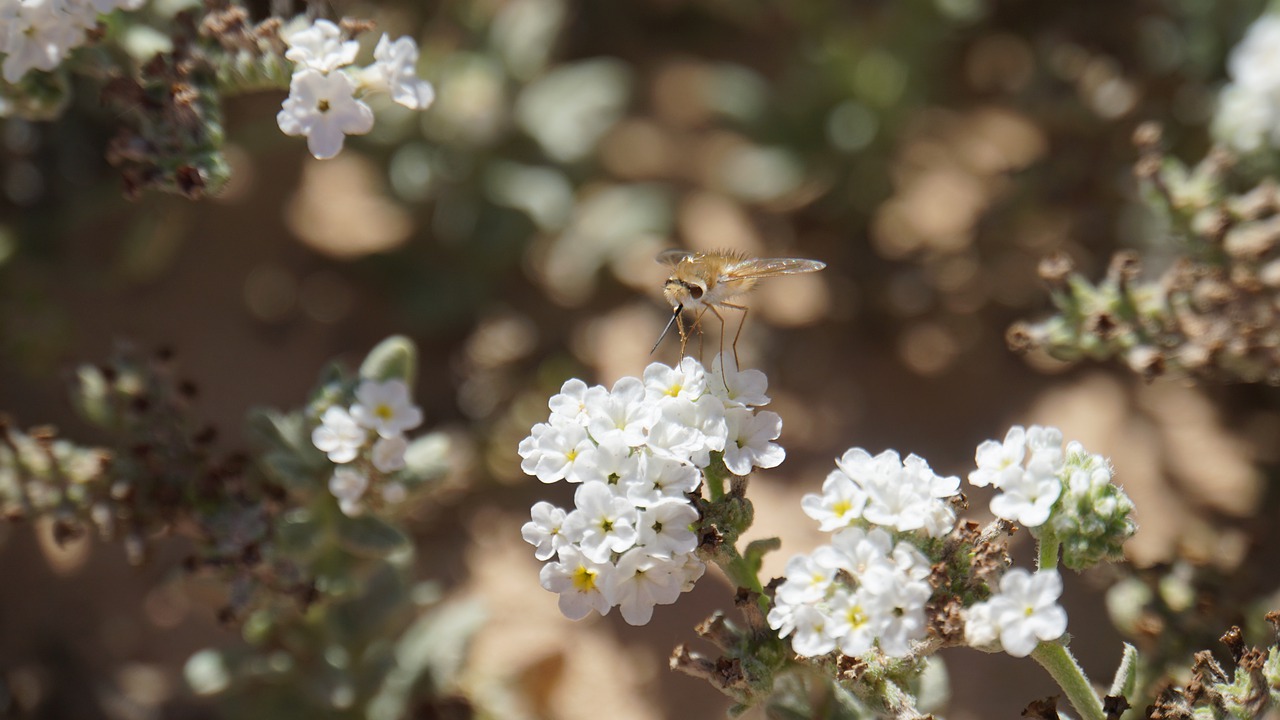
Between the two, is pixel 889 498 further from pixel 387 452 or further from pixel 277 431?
pixel 277 431

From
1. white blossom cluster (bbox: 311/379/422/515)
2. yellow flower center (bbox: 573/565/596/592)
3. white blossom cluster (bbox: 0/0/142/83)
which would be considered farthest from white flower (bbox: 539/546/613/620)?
white blossom cluster (bbox: 0/0/142/83)

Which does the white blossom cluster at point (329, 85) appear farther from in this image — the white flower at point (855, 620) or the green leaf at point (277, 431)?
the white flower at point (855, 620)

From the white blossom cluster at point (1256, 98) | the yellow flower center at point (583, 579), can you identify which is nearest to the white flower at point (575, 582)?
the yellow flower center at point (583, 579)

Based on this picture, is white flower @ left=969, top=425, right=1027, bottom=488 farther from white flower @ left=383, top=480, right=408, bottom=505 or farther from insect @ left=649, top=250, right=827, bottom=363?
white flower @ left=383, top=480, right=408, bottom=505

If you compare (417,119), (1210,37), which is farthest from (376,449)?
(1210,37)

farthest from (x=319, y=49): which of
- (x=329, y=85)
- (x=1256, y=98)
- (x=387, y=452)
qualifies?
(x=1256, y=98)

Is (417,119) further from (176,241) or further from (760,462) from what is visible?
(760,462)
